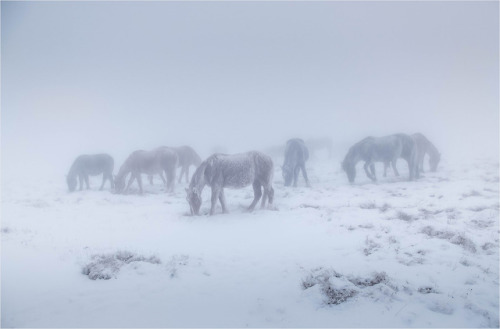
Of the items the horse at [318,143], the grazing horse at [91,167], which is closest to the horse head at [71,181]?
the grazing horse at [91,167]

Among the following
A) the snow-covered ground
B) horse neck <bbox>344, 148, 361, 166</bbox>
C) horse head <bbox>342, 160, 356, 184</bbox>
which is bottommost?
the snow-covered ground

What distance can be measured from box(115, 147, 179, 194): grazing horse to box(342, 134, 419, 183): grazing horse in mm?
11068

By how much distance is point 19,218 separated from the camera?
11.5m

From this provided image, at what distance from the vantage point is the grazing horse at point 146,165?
17531 mm

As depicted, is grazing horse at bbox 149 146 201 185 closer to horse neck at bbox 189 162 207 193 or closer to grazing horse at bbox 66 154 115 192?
grazing horse at bbox 66 154 115 192

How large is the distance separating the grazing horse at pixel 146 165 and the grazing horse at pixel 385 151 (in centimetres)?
1107

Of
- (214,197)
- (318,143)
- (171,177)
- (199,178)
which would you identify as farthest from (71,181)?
(318,143)

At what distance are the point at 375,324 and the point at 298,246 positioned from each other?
136 inches

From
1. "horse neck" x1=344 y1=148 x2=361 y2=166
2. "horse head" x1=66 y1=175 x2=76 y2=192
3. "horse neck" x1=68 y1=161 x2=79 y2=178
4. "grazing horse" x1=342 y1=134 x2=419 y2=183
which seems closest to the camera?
"grazing horse" x1=342 y1=134 x2=419 y2=183

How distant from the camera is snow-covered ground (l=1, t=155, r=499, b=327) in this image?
4.59 m

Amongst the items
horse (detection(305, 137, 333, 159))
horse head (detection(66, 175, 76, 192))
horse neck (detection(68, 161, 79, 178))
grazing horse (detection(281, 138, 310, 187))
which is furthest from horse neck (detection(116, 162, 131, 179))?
horse (detection(305, 137, 333, 159))

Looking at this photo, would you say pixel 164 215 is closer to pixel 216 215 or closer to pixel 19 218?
pixel 216 215

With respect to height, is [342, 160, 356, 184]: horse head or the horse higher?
the horse

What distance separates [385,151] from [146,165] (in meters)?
14.7
